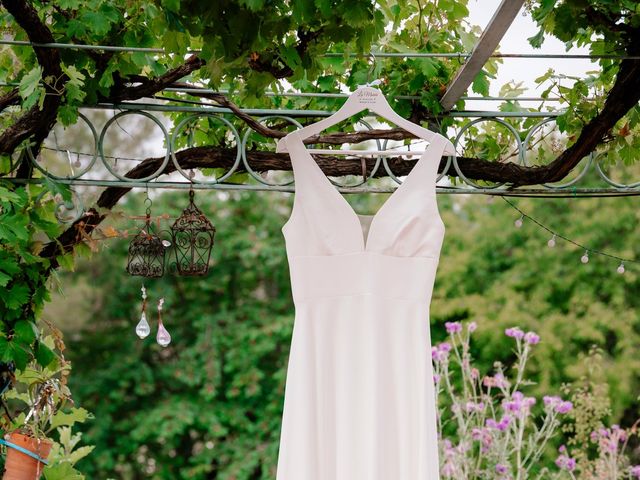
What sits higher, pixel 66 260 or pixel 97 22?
pixel 97 22

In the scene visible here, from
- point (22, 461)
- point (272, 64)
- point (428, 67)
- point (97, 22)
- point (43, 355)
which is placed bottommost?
point (22, 461)

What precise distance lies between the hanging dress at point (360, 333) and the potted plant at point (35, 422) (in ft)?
2.45

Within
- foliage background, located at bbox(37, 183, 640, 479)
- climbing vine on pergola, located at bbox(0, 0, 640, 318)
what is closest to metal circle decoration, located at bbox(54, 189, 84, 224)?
climbing vine on pergola, located at bbox(0, 0, 640, 318)

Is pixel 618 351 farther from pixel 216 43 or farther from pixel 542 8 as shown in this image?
pixel 216 43

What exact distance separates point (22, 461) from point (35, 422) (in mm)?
113

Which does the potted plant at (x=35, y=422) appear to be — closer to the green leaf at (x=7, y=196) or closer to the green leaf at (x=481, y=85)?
the green leaf at (x=7, y=196)

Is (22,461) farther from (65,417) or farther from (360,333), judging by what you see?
(360,333)

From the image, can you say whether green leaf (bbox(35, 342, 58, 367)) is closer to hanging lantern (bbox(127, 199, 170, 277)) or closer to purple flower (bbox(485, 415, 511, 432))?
hanging lantern (bbox(127, 199, 170, 277))

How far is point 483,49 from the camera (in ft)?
6.14

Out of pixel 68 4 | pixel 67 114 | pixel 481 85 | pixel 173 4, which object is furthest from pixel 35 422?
pixel 481 85

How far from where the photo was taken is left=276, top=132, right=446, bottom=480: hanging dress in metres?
1.46

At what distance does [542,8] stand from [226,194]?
17.3 feet

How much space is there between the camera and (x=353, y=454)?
1.47 meters

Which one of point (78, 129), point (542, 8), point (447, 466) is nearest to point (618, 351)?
point (447, 466)
